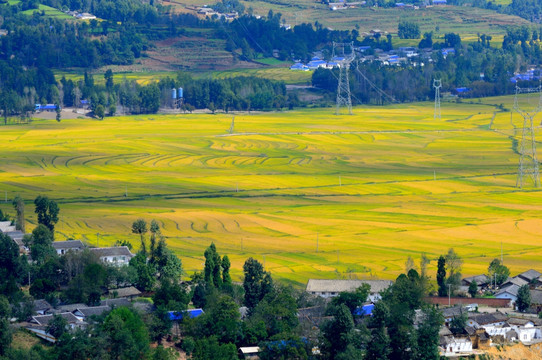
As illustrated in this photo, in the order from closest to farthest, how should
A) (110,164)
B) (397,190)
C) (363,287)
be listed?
(363,287) → (397,190) → (110,164)

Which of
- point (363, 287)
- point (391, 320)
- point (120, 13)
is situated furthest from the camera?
point (120, 13)

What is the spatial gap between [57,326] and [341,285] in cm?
1173

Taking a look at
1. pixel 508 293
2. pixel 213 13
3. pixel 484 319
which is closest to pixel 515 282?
pixel 508 293

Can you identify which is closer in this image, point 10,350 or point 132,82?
point 10,350

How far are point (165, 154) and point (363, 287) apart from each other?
48.3 m

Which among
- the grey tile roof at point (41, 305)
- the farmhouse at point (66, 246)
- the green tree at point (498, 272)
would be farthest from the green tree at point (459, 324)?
the farmhouse at point (66, 246)

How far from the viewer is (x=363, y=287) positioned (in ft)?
134

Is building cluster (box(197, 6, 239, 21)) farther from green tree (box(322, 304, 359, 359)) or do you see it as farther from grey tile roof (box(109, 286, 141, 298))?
green tree (box(322, 304, 359, 359))

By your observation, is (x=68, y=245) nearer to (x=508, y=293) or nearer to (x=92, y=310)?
(x=92, y=310)

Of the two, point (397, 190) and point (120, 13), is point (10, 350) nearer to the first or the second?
point (397, 190)

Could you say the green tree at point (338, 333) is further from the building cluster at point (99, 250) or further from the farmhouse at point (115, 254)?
the farmhouse at point (115, 254)

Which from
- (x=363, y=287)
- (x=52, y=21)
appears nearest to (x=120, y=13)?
(x=52, y=21)

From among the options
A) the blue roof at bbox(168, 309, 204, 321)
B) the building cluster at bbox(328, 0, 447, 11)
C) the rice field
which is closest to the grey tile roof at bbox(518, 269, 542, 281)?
the rice field

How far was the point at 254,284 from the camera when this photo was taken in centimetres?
4169
